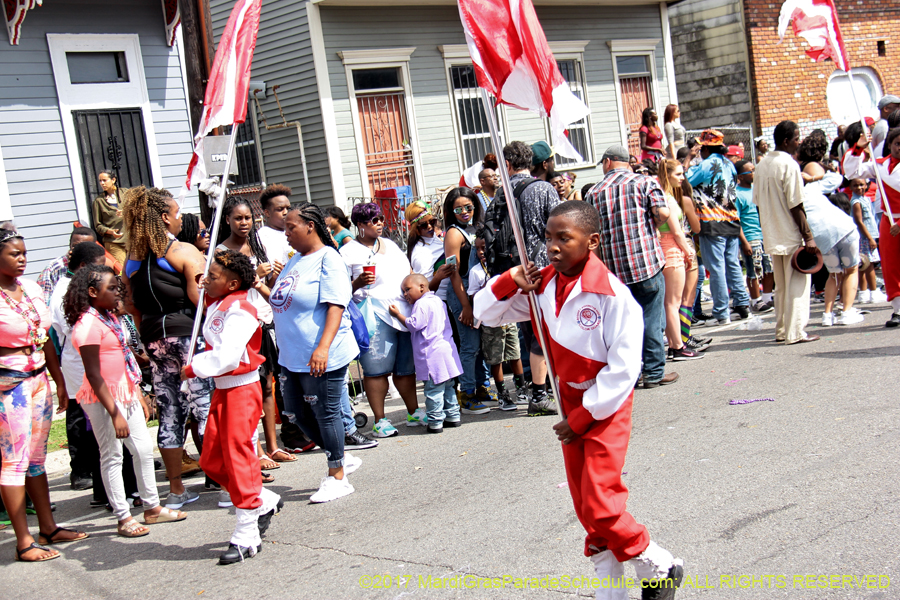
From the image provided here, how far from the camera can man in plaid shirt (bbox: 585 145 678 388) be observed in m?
6.86

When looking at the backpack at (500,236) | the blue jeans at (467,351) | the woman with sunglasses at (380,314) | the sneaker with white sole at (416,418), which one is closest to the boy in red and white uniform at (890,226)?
the backpack at (500,236)

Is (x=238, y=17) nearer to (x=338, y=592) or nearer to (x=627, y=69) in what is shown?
(x=338, y=592)

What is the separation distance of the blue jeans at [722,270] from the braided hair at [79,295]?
7254 millimetres

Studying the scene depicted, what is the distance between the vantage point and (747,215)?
10.5 m

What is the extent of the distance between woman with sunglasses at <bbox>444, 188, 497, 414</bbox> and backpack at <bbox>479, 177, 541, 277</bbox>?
25 cm

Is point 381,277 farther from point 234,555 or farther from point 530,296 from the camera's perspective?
point 530,296

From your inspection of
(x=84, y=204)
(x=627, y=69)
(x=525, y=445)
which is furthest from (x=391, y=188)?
(x=525, y=445)

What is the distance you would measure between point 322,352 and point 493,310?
5.89 ft

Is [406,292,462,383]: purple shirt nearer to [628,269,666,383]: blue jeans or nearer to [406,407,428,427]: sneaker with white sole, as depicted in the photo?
[406,407,428,427]: sneaker with white sole

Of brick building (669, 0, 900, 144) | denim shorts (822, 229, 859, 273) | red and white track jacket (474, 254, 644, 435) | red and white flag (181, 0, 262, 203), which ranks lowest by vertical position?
denim shorts (822, 229, 859, 273)

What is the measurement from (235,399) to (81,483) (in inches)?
109

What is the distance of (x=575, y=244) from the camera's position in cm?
332

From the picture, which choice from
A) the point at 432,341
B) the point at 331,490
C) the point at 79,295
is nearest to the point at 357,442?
the point at 432,341

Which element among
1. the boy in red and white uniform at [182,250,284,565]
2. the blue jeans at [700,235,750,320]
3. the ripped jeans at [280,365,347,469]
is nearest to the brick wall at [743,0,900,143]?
the blue jeans at [700,235,750,320]
